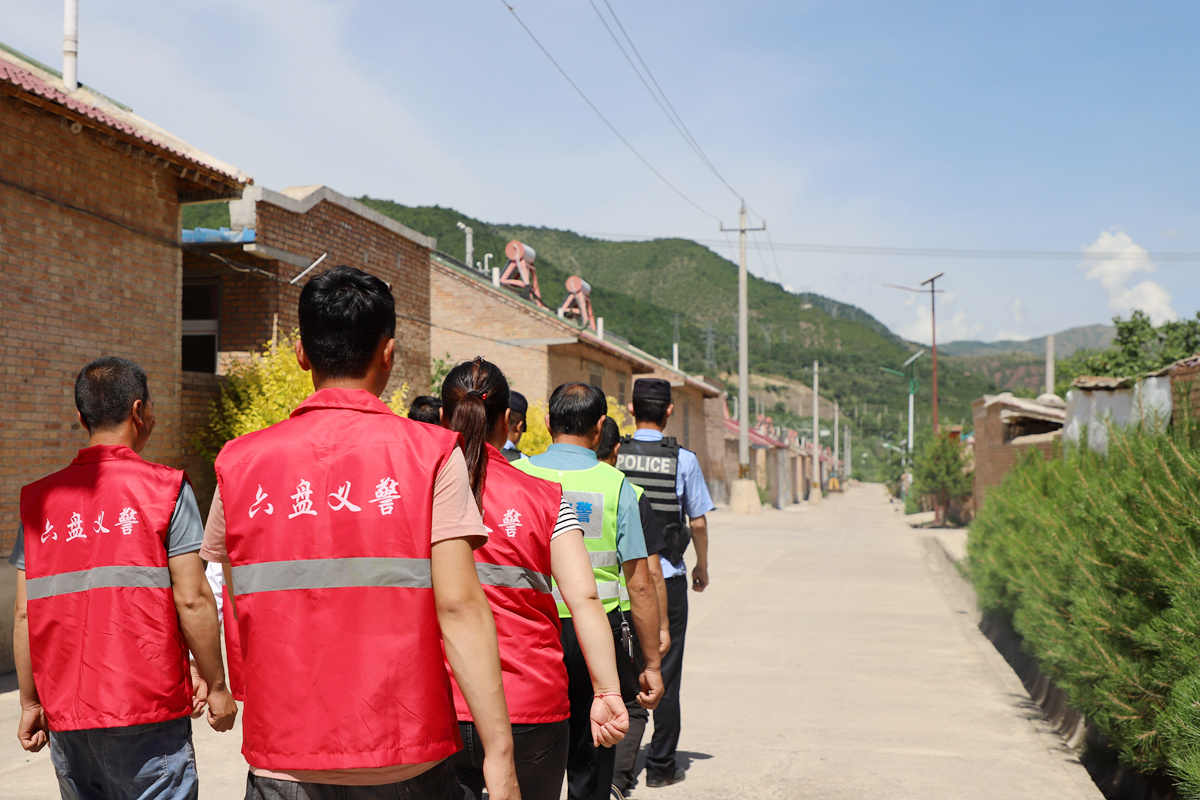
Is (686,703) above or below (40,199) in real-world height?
below

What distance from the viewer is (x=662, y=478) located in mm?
5141

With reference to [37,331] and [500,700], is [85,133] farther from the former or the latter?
[500,700]

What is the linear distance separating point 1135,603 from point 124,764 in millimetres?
4576

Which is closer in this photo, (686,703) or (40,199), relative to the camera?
(686,703)

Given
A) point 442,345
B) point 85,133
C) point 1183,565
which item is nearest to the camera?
point 1183,565

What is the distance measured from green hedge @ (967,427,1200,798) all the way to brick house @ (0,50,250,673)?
8123 millimetres

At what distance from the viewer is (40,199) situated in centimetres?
860

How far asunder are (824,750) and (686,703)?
58.3 inches

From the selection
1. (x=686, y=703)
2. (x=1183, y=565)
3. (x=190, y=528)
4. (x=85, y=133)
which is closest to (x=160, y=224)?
(x=85, y=133)

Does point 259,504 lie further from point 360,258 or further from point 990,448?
point 990,448

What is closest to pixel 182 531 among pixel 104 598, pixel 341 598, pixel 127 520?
pixel 127 520

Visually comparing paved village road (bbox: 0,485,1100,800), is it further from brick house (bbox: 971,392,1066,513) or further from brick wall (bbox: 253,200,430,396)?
brick wall (bbox: 253,200,430,396)

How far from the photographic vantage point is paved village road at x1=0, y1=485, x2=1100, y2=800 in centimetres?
523

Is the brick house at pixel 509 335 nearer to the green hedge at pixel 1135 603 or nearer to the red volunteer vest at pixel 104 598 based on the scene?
the green hedge at pixel 1135 603
